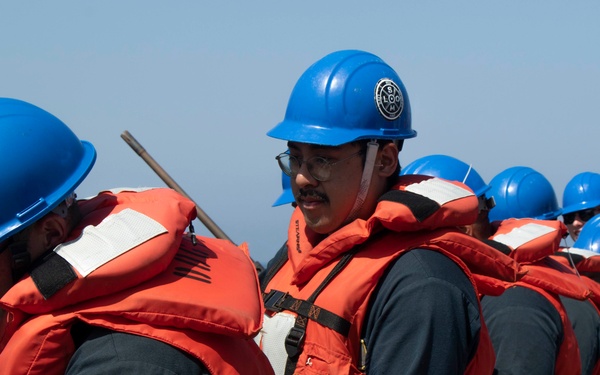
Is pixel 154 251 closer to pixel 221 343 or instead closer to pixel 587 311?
pixel 221 343

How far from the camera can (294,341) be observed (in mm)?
4051

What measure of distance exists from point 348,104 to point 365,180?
386 mm

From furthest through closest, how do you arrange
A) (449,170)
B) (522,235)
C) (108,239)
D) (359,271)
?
(449,170), (522,235), (359,271), (108,239)

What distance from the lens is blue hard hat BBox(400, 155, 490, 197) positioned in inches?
251

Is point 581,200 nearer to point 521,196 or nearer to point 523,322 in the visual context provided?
point 521,196

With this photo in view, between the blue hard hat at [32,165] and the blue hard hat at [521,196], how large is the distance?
535 centimetres

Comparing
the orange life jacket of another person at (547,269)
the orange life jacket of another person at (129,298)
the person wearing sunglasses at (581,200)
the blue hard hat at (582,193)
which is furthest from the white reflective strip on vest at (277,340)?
the blue hard hat at (582,193)

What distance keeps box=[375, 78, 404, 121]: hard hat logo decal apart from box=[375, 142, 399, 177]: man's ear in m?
0.14

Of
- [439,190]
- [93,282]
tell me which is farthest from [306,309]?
[93,282]

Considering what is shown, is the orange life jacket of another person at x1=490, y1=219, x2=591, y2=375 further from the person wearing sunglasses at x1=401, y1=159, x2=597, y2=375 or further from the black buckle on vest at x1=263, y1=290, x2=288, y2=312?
the black buckle on vest at x1=263, y1=290, x2=288, y2=312

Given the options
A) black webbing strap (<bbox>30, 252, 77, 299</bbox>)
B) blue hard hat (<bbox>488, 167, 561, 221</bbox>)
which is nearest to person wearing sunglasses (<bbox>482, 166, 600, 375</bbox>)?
blue hard hat (<bbox>488, 167, 561, 221</bbox>)

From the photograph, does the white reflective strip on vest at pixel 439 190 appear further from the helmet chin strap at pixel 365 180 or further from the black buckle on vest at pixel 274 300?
the black buckle on vest at pixel 274 300

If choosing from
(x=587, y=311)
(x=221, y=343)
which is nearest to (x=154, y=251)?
(x=221, y=343)

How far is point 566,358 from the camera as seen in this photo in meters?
5.36
